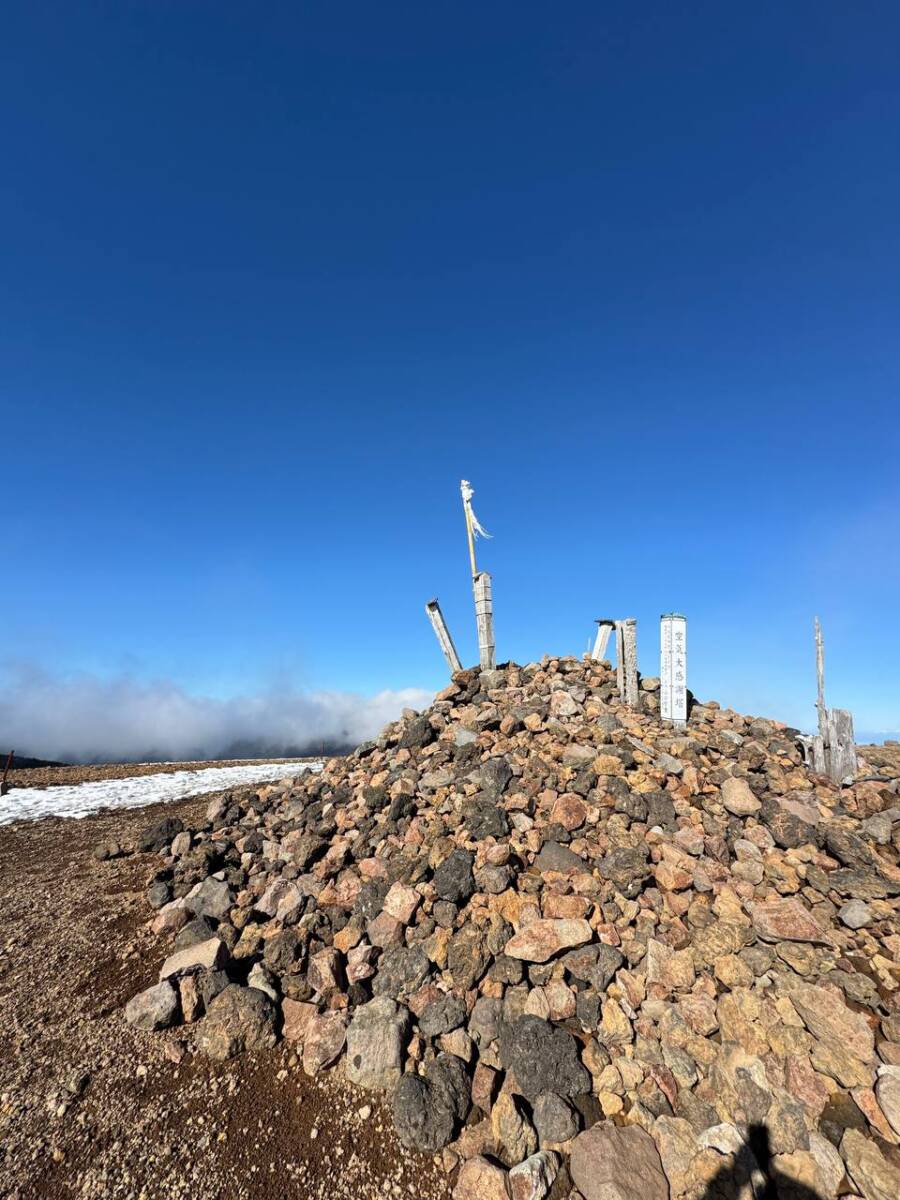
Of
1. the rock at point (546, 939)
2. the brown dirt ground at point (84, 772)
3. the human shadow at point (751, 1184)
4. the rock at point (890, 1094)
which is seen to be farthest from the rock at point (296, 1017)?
the brown dirt ground at point (84, 772)

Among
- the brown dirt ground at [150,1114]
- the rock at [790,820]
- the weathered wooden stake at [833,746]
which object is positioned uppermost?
the weathered wooden stake at [833,746]

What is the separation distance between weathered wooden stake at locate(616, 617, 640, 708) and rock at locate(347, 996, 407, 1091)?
7692 millimetres

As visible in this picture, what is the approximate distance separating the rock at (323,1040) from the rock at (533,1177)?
2356 mm

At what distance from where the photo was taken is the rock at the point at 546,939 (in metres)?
6.47

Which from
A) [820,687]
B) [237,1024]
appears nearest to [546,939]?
[237,1024]

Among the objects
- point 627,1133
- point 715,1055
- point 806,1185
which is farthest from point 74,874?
point 806,1185

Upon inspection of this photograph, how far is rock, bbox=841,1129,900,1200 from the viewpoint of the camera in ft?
14.5

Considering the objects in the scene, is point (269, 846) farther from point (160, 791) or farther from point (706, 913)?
point (160, 791)

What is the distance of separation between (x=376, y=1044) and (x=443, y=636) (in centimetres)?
897

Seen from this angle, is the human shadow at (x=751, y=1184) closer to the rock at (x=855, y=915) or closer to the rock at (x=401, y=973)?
the rock at (x=855, y=915)

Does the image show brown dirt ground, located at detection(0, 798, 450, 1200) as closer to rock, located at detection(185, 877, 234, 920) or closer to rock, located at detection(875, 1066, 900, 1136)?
rock, located at detection(185, 877, 234, 920)

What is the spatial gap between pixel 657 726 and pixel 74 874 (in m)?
13.1

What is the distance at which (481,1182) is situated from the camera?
4.80 m

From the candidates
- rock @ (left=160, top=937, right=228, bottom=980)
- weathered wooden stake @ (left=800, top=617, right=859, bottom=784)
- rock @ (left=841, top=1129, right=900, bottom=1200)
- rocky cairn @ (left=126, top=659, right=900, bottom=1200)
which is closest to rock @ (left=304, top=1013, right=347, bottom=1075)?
rocky cairn @ (left=126, top=659, right=900, bottom=1200)
